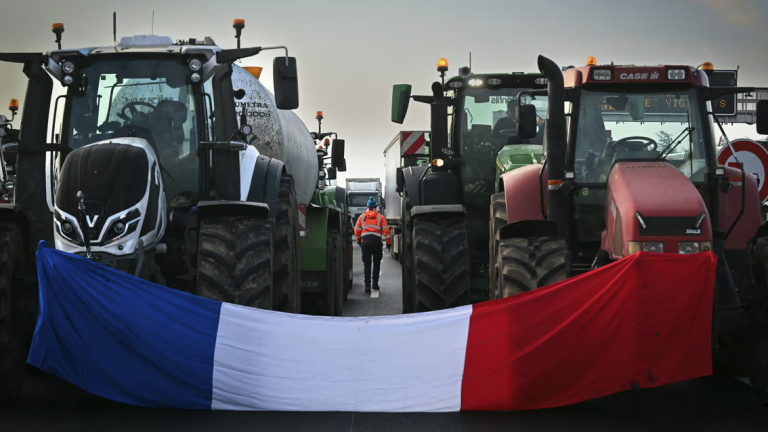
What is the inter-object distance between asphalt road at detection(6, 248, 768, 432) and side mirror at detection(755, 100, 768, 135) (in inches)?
98.8

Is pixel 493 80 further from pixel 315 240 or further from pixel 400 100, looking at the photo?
pixel 315 240

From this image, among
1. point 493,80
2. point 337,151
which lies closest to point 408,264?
point 493,80

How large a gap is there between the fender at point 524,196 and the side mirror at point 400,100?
1995mm

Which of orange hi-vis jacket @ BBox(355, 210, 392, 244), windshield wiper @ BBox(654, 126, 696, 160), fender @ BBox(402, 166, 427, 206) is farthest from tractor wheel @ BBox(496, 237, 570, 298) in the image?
orange hi-vis jacket @ BBox(355, 210, 392, 244)

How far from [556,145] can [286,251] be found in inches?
114

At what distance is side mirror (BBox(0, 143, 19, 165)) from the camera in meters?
9.16

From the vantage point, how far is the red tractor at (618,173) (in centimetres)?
897

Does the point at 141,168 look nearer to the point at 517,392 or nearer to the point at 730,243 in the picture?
the point at 517,392

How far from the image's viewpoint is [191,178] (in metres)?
9.53

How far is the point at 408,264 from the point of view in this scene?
12.7 meters

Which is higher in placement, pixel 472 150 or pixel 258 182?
pixel 472 150

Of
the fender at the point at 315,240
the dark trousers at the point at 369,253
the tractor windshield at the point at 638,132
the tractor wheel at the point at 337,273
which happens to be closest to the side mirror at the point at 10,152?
the tractor windshield at the point at 638,132

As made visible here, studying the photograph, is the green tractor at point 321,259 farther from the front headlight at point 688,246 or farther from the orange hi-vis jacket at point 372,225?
the front headlight at point 688,246

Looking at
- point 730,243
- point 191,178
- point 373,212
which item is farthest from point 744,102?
point 191,178
